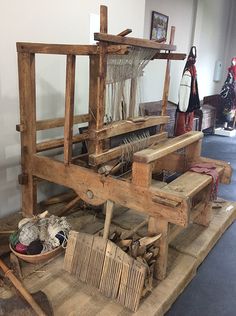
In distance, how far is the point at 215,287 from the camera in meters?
1.98

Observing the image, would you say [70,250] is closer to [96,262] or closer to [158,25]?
[96,262]

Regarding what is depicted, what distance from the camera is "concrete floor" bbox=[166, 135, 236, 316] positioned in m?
1.78

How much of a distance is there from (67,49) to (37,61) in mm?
745

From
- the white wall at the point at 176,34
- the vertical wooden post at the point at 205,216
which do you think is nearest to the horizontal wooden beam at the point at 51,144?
the vertical wooden post at the point at 205,216

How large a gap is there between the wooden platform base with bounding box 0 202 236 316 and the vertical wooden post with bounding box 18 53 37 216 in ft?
1.85

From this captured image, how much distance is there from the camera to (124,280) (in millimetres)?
1669

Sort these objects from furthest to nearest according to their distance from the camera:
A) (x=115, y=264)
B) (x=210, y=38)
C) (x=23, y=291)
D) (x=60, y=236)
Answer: (x=210, y=38)
(x=60, y=236)
(x=115, y=264)
(x=23, y=291)

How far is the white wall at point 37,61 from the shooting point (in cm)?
224

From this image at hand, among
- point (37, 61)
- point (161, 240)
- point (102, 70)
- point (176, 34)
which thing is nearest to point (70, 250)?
point (161, 240)

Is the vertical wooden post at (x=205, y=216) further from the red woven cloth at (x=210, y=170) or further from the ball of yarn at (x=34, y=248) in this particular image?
the ball of yarn at (x=34, y=248)

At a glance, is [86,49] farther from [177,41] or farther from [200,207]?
[177,41]

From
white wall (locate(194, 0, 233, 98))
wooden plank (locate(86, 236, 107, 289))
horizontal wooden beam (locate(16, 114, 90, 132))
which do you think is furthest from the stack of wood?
white wall (locate(194, 0, 233, 98))

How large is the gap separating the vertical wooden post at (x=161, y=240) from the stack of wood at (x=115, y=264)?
36 mm

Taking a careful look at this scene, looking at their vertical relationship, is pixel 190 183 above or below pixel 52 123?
below
